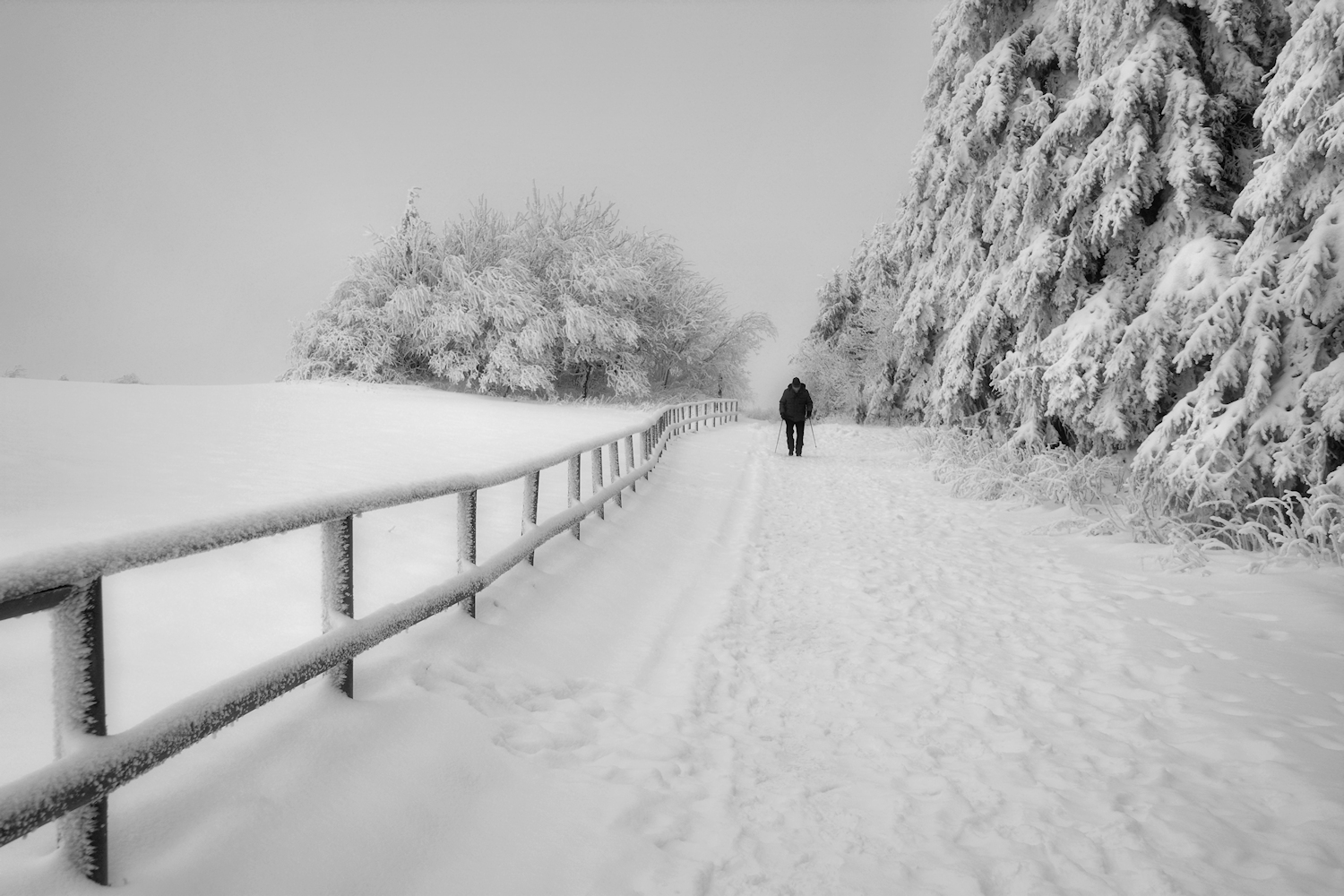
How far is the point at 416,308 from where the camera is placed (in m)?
30.4

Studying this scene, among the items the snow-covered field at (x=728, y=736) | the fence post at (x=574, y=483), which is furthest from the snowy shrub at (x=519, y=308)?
the snow-covered field at (x=728, y=736)

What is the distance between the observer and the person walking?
17641 mm

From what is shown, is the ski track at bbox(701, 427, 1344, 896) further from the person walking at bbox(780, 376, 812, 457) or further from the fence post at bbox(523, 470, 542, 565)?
the person walking at bbox(780, 376, 812, 457)

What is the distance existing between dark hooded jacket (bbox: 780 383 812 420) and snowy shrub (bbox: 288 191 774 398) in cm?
1614

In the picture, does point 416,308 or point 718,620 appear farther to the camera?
point 416,308

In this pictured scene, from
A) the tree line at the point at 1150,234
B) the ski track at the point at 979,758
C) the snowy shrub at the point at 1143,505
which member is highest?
the tree line at the point at 1150,234

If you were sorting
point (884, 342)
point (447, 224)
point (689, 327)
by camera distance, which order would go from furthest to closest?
1. point (689, 327)
2. point (447, 224)
3. point (884, 342)

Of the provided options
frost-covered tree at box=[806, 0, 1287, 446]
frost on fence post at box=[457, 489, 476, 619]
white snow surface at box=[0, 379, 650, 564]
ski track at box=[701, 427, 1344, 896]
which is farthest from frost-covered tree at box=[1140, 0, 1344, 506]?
white snow surface at box=[0, 379, 650, 564]

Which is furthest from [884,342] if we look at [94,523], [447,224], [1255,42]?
[94,523]

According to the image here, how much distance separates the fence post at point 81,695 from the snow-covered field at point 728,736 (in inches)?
3.5

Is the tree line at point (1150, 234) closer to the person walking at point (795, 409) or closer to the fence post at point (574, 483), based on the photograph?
the person walking at point (795, 409)

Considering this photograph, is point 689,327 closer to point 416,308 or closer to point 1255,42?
point 416,308

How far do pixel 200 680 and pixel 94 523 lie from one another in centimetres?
350

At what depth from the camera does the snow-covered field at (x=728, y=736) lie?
2.50 meters
